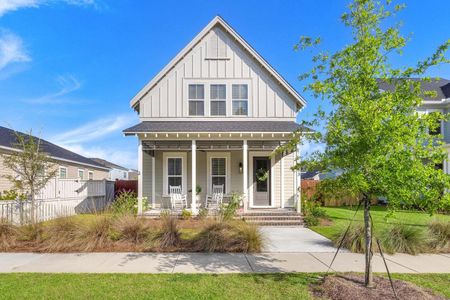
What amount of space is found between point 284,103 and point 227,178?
15.1ft

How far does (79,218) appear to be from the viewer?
830 centimetres

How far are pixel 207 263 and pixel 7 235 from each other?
5586 mm

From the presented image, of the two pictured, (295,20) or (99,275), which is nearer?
(99,275)

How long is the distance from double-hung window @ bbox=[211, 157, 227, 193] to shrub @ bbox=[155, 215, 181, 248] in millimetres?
6496

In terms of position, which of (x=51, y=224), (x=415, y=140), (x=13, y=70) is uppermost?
(x=13, y=70)

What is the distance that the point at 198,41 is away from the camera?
14.4 meters

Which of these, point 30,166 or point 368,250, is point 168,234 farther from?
point 30,166

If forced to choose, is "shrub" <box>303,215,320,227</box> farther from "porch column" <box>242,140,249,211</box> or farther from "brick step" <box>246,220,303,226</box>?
"porch column" <box>242,140,249,211</box>

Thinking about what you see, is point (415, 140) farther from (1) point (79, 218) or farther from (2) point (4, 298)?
(1) point (79, 218)

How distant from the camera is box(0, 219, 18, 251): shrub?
25.2ft

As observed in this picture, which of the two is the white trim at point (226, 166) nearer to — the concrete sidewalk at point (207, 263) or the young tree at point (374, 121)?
the concrete sidewalk at point (207, 263)

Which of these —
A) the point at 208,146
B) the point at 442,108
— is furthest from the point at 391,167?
the point at 442,108

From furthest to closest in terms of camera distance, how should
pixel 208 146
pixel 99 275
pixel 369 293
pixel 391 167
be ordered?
pixel 208 146
pixel 99 275
pixel 369 293
pixel 391 167

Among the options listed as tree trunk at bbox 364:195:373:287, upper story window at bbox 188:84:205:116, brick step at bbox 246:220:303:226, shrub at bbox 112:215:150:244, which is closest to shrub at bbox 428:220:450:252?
tree trunk at bbox 364:195:373:287
